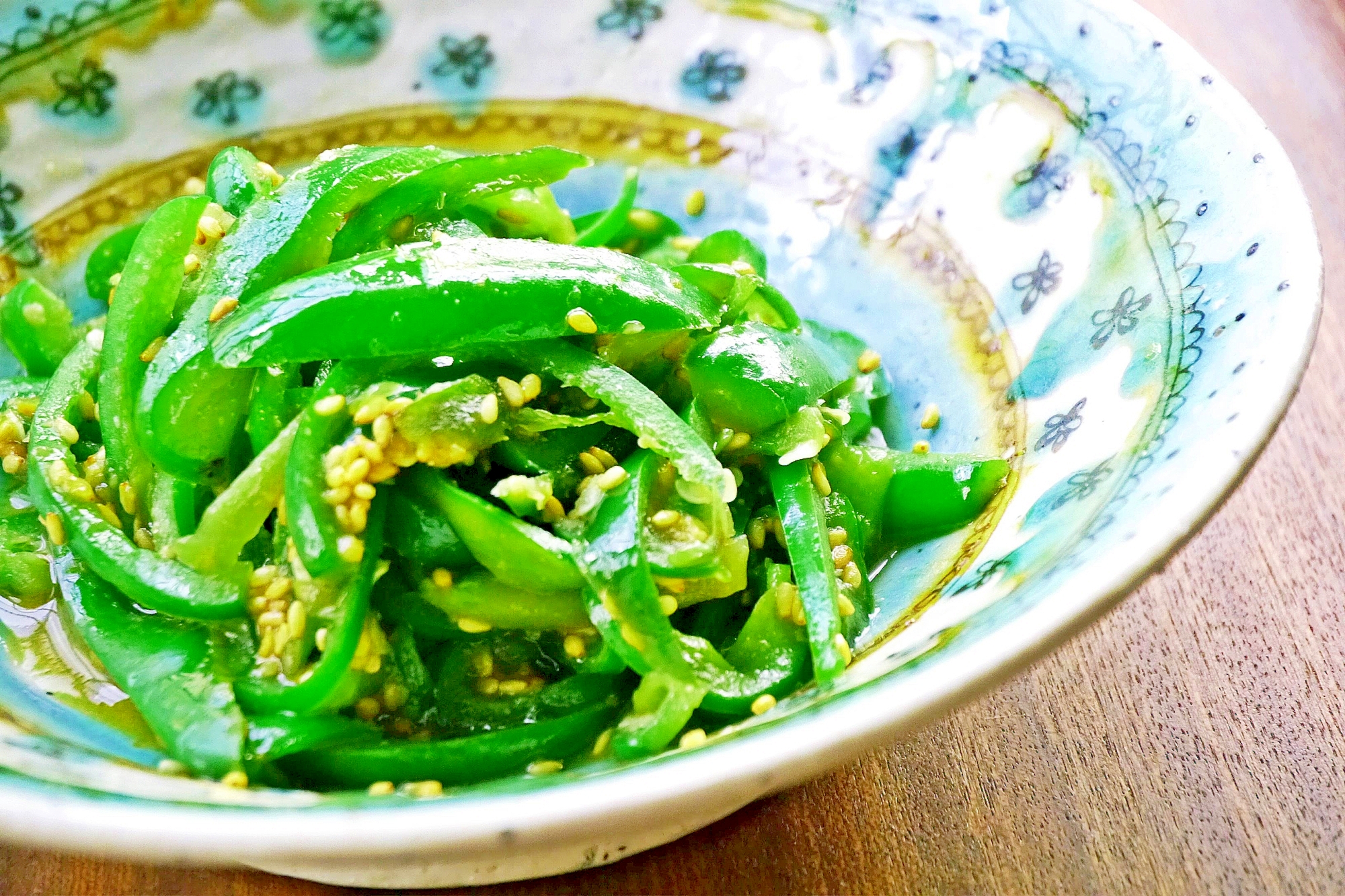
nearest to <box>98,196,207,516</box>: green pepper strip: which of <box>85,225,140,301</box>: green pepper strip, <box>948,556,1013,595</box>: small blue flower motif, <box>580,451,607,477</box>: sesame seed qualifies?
<box>85,225,140,301</box>: green pepper strip

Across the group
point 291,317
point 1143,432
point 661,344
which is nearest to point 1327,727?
point 1143,432

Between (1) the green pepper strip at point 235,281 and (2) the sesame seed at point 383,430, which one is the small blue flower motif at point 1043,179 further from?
(2) the sesame seed at point 383,430

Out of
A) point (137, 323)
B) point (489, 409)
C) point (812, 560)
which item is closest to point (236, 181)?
point (137, 323)

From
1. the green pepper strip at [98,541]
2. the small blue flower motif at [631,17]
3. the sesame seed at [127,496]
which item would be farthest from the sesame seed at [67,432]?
the small blue flower motif at [631,17]

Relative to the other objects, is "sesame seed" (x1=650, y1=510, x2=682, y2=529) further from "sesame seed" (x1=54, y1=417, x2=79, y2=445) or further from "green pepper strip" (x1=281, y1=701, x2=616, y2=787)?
"sesame seed" (x1=54, y1=417, x2=79, y2=445)

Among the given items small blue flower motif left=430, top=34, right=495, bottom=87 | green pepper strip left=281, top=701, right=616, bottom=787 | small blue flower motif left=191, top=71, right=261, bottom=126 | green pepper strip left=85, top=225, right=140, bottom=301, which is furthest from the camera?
small blue flower motif left=430, top=34, right=495, bottom=87
